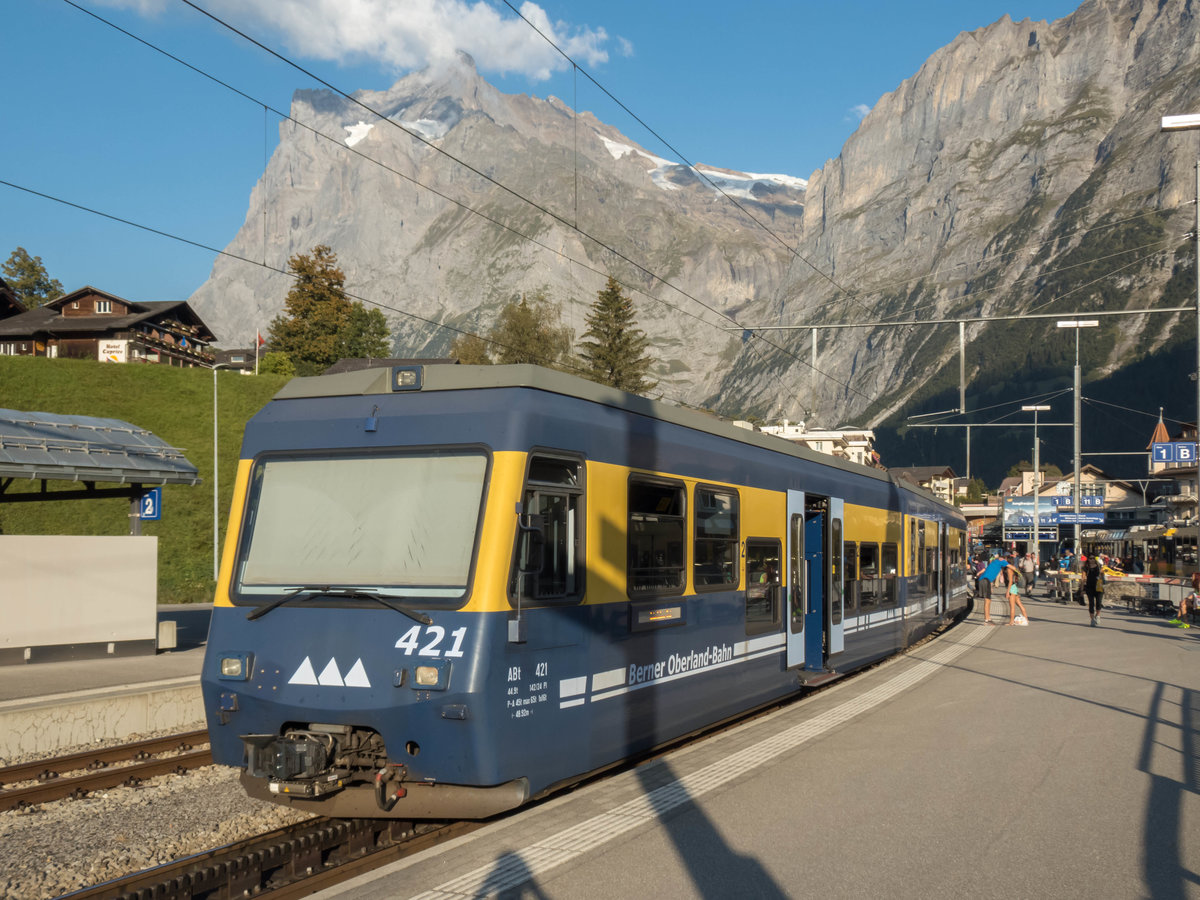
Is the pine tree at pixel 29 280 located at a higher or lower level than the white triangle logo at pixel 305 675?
higher

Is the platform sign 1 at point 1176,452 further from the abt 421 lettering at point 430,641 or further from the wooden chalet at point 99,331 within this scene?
the wooden chalet at point 99,331

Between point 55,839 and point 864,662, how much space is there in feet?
38.6

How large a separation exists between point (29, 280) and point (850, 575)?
10096 centimetres

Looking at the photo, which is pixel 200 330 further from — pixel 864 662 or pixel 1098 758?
pixel 1098 758

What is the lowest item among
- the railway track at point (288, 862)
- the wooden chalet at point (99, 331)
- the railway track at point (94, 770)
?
the railway track at point (94, 770)

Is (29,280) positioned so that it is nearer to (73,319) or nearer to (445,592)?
(73,319)

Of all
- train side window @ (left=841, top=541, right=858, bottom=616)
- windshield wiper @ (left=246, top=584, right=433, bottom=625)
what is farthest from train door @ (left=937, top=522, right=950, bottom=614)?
windshield wiper @ (left=246, top=584, right=433, bottom=625)

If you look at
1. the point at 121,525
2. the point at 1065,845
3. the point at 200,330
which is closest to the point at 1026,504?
the point at 121,525

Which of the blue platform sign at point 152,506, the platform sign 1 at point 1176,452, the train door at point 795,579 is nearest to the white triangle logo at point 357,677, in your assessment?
the train door at point 795,579

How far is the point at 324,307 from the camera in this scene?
81000 mm

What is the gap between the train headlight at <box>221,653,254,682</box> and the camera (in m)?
7.40

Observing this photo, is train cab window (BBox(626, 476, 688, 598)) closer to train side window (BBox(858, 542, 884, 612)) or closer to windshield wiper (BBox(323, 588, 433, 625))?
windshield wiper (BBox(323, 588, 433, 625))

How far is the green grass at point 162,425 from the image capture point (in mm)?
42219

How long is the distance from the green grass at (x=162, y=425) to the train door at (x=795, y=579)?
2952 cm
